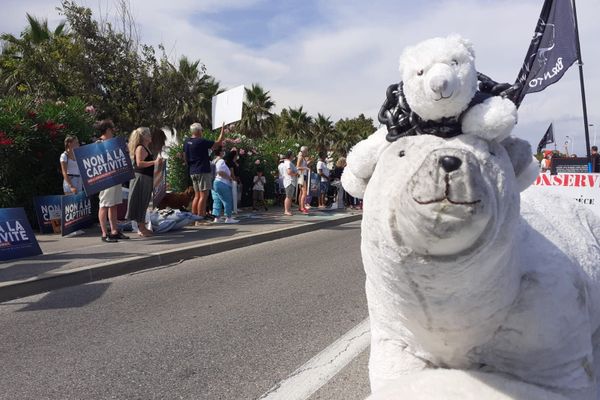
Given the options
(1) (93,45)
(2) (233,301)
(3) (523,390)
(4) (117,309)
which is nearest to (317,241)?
(2) (233,301)

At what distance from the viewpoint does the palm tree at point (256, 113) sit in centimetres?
3550

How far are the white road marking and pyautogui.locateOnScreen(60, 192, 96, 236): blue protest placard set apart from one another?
6.42 m

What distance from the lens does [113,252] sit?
23.5 ft

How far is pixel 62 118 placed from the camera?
32.2 feet

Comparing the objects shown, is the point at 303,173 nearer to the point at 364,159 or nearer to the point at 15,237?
the point at 15,237

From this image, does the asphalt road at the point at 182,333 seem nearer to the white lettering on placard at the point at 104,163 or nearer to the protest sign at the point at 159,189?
the white lettering on placard at the point at 104,163

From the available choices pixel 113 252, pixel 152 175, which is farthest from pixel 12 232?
pixel 152 175

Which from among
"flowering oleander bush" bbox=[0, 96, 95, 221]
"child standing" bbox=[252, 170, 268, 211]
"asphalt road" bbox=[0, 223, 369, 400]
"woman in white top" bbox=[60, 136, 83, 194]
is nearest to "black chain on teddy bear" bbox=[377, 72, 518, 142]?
"asphalt road" bbox=[0, 223, 369, 400]

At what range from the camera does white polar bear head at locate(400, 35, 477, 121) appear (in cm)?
144

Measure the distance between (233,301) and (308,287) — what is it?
962 mm

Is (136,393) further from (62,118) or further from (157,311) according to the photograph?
(62,118)

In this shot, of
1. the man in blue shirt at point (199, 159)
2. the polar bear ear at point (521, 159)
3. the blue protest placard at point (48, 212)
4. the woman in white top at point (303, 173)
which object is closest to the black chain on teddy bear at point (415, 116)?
the polar bear ear at point (521, 159)

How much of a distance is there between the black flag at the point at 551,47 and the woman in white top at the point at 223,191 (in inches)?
233

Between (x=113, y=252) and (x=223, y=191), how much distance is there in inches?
144
